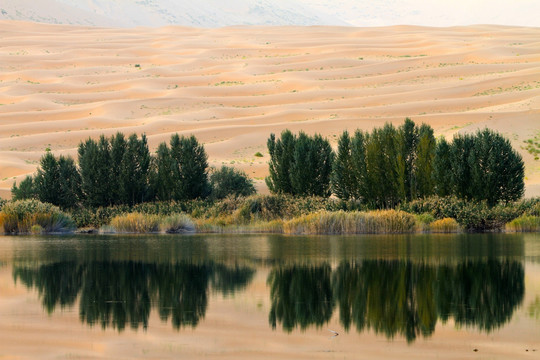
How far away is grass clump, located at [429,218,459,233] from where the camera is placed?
110 feet

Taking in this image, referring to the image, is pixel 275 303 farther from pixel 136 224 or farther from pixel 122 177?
pixel 122 177

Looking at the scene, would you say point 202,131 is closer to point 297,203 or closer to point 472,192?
point 297,203

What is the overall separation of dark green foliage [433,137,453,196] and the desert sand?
37.6 ft

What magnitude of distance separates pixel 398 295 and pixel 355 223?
17.5 metres

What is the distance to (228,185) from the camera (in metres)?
43.3

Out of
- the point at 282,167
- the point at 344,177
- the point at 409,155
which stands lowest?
the point at 344,177

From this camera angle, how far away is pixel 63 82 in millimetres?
97438

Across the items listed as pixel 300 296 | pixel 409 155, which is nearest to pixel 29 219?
pixel 409 155

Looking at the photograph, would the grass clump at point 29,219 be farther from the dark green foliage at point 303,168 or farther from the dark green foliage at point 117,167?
the dark green foliage at point 303,168

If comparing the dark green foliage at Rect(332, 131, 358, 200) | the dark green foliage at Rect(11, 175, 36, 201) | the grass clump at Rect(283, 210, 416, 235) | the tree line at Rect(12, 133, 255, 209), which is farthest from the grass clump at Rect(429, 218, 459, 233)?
the dark green foliage at Rect(11, 175, 36, 201)

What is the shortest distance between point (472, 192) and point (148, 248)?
13572mm

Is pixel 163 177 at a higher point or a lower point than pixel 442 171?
higher

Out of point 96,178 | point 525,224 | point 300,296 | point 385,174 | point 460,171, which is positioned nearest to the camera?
point 300,296

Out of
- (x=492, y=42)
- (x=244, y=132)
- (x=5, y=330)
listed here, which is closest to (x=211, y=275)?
(x=5, y=330)
